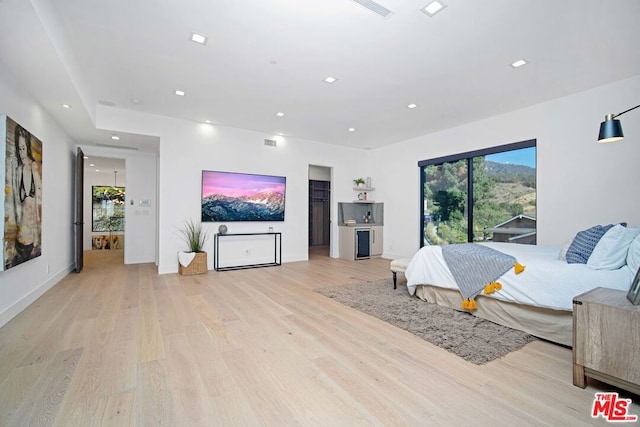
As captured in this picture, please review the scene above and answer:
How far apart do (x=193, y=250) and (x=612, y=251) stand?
5.50 m

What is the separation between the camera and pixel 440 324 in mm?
2850

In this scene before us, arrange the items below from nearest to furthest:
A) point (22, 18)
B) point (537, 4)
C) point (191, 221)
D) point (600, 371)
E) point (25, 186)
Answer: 1. point (600, 371)
2. point (22, 18)
3. point (537, 4)
4. point (25, 186)
5. point (191, 221)

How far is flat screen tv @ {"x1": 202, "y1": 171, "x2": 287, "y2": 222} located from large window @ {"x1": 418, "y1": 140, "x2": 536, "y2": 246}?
325 centimetres

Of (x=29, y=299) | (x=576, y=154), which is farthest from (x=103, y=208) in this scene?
(x=576, y=154)

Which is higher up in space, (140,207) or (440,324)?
(140,207)

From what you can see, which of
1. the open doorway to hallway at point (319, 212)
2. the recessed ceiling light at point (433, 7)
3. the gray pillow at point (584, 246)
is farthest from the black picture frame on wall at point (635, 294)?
the open doorway to hallway at point (319, 212)

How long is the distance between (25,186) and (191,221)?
2456 mm

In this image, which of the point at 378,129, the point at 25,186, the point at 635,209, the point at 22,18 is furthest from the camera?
the point at 378,129

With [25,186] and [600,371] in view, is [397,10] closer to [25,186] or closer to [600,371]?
[600,371]

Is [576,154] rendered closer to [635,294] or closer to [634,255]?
Answer: [634,255]

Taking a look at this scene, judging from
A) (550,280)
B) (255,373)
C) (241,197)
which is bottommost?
(255,373)

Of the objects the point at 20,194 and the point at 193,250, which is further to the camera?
the point at 193,250

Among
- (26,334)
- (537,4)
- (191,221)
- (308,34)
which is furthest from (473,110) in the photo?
(26,334)

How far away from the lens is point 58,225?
15.4 feet
